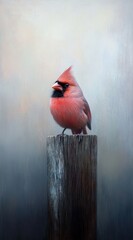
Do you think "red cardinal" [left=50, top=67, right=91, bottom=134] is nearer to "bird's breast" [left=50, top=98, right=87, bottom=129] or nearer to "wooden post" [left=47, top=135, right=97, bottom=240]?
"bird's breast" [left=50, top=98, right=87, bottom=129]

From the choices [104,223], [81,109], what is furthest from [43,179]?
[81,109]

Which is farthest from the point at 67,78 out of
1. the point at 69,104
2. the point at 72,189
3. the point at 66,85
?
the point at 72,189

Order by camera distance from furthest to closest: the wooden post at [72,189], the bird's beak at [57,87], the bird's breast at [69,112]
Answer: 1. the bird's breast at [69,112]
2. the bird's beak at [57,87]
3. the wooden post at [72,189]

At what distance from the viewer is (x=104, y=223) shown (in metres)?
2.96

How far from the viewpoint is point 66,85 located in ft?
5.43

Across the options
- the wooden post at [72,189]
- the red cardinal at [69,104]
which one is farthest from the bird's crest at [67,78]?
the wooden post at [72,189]

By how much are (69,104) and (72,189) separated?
26.9 inches

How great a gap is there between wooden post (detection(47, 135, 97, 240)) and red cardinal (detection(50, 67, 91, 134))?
54 centimetres

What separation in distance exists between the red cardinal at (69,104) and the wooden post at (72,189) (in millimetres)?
535

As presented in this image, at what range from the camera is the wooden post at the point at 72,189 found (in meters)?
1.11

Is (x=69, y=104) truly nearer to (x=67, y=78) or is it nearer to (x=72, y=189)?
(x=67, y=78)

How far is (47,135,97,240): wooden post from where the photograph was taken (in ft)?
3.66

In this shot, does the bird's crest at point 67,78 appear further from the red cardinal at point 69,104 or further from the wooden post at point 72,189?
the wooden post at point 72,189

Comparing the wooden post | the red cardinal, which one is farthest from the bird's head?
the wooden post
